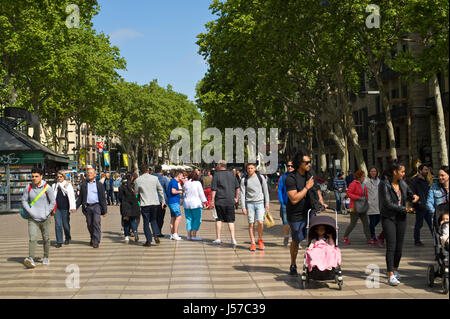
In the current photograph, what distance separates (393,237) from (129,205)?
23.8 ft

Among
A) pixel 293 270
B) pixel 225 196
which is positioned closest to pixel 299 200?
pixel 293 270

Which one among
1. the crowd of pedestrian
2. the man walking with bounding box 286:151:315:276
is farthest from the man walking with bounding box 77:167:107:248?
the man walking with bounding box 286:151:315:276

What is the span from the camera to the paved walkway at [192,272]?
743 centimetres

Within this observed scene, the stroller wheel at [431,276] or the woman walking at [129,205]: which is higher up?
the woman walking at [129,205]

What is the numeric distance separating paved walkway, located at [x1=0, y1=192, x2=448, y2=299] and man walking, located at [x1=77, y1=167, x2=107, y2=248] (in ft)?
1.37

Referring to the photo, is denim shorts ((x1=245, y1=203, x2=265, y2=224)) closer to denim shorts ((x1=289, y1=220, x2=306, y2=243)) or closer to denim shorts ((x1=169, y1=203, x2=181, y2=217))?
A: denim shorts ((x1=169, y1=203, x2=181, y2=217))

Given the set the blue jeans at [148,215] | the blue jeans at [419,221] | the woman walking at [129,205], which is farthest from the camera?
the woman walking at [129,205]

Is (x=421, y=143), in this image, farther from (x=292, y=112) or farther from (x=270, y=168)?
(x=270, y=168)

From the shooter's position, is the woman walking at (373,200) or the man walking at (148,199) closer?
the woman walking at (373,200)

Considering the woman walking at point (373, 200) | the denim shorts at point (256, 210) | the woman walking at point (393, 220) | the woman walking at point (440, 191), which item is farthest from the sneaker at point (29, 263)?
the woman walking at point (373, 200)

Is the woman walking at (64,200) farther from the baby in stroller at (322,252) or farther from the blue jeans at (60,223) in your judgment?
the baby in stroller at (322,252)

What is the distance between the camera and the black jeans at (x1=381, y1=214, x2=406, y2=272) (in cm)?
798

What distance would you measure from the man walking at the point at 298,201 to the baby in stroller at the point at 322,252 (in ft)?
1.49

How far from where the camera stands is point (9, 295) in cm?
758
